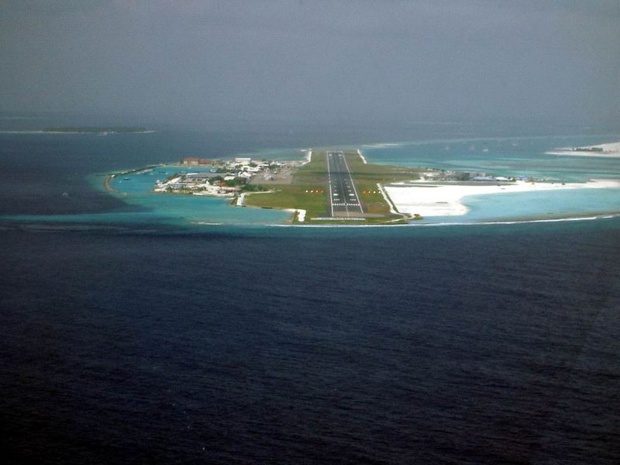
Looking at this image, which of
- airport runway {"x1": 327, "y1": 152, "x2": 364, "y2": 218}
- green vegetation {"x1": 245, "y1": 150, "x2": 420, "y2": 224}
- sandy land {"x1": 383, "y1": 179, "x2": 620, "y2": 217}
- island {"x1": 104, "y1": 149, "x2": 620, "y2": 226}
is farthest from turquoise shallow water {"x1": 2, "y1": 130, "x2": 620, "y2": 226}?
airport runway {"x1": 327, "y1": 152, "x2": 364, "y2": 218}

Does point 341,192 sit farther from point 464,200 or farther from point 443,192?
point 464,200

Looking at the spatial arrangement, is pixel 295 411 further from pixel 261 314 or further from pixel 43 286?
pixel 43 286

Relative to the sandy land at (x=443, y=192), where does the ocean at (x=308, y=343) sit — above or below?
below

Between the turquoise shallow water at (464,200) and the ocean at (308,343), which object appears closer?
the ocean at (308,343)

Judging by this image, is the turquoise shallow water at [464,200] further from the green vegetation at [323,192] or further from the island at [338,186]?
the green vegetation at [323,192]

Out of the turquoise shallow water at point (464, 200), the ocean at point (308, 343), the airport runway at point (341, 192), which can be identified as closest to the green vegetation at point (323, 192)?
the airport runway at point (341, 192)

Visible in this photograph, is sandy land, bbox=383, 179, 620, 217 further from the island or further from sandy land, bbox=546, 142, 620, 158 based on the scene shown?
sandy land, bbox=546, 142, 620, 158

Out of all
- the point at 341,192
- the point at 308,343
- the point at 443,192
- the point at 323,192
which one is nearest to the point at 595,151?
the point at 443,192
